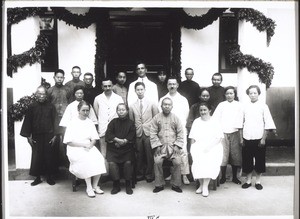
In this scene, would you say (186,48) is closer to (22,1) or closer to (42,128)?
(42,128)

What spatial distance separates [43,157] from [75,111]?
705 millimetres

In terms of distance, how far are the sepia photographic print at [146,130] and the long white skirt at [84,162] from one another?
12mm

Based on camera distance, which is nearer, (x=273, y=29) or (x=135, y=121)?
(x=273, y=29)

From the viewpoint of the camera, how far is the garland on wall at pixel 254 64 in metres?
4.92

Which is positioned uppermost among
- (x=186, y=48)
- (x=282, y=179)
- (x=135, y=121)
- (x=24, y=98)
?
(x=186, y=48)

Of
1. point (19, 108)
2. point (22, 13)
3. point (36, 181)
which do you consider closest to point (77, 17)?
point (22, 13)

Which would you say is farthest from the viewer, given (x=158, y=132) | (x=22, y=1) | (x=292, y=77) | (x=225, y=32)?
(x=225, y=32)

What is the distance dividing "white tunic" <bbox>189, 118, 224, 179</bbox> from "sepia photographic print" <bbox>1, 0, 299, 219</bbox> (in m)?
0.01

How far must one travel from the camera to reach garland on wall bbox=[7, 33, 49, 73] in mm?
4801

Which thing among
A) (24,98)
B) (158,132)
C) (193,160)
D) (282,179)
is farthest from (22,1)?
(282,179)

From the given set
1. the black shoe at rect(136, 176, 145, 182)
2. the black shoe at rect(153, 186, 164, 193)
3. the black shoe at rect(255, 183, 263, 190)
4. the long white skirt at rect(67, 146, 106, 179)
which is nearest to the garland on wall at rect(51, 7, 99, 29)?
the long white skirt at rect(67, 146, 106, 179)

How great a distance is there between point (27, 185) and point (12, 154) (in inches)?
16.1

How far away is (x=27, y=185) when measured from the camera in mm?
4598

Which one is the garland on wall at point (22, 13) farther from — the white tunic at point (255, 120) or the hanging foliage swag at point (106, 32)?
the white tunic at point (255, 120)
